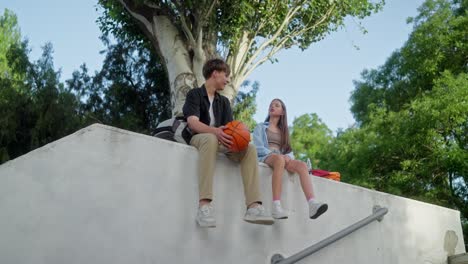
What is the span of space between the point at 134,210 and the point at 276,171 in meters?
1.35

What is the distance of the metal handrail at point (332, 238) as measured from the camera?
4.51 metres

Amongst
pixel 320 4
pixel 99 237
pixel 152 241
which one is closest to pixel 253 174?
pixel 152 241

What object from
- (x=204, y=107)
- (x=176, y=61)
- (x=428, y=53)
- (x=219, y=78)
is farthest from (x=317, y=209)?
(x=428, y=53)

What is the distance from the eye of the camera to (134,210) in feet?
12.3

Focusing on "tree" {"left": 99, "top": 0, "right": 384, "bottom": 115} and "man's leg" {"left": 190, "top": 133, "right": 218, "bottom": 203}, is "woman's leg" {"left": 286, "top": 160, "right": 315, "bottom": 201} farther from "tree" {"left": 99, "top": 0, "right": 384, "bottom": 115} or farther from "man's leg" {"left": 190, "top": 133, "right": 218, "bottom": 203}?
"tree" {"left": 99, "top": 0, "right": 384, "bottom": 115}

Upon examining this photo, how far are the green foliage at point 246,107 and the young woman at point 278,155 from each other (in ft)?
19.6

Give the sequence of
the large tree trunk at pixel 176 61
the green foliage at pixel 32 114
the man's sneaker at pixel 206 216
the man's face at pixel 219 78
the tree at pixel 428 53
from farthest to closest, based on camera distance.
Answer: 1. the tree at pixel 428 53
2. the green foliage at pixel 32 114
3. the large tree trunk at pixel 176 61
4. the man's face at pixel 219 78
5. the man's sneaker at pixel 206 216

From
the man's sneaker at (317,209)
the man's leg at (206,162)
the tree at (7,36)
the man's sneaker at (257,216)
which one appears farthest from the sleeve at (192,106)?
the tree at (7,36)

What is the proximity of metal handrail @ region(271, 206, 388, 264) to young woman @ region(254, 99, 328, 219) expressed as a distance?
15.8 inches

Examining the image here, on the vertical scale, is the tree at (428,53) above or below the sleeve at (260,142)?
above

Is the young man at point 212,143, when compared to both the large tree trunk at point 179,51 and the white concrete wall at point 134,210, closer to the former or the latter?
the white concrete wall at point 134,210

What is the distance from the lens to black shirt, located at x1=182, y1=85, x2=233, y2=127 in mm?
4395

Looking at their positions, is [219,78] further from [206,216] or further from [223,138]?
[206,216]

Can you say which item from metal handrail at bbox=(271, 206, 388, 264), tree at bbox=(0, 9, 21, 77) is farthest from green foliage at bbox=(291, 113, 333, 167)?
metal handrail at bbox=(271, 206, 388, 264)
